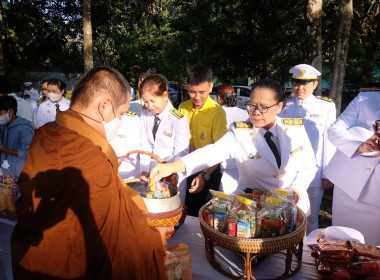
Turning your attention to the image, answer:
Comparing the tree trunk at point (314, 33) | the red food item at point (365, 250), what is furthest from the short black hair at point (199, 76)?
the tree trunk at point (314, 33)

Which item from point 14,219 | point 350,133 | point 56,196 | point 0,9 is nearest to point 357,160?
point 350,133

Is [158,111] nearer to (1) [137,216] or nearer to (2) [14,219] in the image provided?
(2) [14,219]

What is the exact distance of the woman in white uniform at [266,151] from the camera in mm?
2358

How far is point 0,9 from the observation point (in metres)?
11.3

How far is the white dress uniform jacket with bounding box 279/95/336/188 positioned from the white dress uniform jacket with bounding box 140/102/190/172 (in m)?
1.63

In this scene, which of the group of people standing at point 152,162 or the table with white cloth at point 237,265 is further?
the table with white cloth at point 237,265

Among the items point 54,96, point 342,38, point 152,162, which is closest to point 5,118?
point 152,162

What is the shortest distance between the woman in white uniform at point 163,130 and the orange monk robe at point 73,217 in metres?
1.75

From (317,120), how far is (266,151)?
6.36ft

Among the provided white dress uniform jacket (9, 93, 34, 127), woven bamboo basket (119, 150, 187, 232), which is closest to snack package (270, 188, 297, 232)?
woven bamboo basket (119, 150, 187, 232)

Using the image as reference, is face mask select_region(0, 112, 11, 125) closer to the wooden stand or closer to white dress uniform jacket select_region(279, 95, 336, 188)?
the wooden stand

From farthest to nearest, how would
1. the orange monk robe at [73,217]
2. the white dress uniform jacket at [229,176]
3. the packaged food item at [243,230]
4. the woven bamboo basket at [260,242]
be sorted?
the white dress uniform jacket at [229,176]
the packaged food item at [243,230]
the woven bamboo basket at [260,242]
the orange monk robe at [73,217]

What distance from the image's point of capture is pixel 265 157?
240 centimetres

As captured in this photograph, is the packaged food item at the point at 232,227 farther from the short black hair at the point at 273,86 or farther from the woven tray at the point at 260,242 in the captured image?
the short black hair at the point at 273,86
